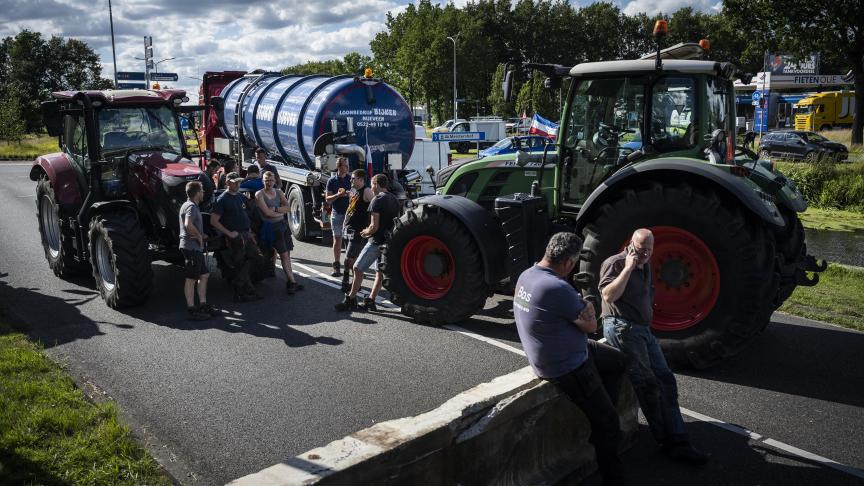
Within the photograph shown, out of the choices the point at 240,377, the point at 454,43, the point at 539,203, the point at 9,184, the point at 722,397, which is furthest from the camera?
the point at 454,43

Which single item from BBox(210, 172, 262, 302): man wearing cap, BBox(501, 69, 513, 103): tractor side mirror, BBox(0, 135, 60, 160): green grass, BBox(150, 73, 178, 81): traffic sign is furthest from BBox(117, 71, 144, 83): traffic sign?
BBox(501, 69, 513, 103): tractor side mirror

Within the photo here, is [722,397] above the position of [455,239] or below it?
below

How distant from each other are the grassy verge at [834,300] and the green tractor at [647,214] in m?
1.00

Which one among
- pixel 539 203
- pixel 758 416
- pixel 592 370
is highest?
pixel 539 203

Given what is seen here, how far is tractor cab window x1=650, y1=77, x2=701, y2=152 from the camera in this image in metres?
6.88

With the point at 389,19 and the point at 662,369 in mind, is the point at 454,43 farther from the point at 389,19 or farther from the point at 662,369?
the point at 662,369

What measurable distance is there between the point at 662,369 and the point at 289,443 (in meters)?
2.74

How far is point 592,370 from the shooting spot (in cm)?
432

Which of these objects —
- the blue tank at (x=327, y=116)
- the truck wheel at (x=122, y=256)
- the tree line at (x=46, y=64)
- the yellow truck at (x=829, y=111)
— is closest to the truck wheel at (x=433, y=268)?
the truck wheel at (x=122, y=256)

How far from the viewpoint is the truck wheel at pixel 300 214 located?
1347cm

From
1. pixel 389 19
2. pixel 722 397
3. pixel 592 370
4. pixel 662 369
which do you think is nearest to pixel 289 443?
pixel 592 370

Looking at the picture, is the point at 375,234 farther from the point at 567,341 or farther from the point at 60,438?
the point at 567,341

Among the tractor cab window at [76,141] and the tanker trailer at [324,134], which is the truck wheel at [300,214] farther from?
the tractor cab window at [76,141]

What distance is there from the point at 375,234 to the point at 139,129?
4076 millimetres
